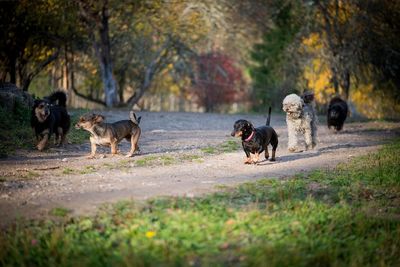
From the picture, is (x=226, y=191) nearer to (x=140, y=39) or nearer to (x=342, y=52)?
(x=342, y=52)

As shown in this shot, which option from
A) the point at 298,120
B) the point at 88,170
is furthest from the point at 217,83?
the point at 88,170

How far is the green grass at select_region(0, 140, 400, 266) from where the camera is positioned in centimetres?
617

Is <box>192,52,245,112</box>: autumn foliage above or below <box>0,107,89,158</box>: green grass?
above

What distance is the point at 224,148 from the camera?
14.4m

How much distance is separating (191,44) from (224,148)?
19.1 metres

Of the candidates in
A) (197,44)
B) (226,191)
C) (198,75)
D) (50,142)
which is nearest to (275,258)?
(226,191)

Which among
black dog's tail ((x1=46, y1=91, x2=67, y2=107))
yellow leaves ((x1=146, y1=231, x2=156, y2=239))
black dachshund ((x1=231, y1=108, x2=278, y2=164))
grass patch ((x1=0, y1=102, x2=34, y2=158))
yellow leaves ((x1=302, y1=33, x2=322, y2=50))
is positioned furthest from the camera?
yellow leaves ((x1=302, y1=33, x2=322, y2=50))

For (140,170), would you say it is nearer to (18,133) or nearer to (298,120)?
(298,120)

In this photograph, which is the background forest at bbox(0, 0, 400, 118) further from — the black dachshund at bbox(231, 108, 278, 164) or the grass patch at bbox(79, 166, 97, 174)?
the black dachshund at bbox(231, 108, 278, 164)

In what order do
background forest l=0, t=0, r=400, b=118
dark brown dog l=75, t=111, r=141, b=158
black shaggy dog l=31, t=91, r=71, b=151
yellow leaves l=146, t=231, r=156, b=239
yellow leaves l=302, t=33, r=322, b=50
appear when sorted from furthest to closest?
yellow leaves l=302, t=33, r=322, b=50, background forest l=0, t=0, r=400, b=118, black shaggy dog l=31, t=91, r=71, b=151, dark brown dog l=75, t=111, r=141, b=158, yellow leaves l=146, t=231, r=156, b=239

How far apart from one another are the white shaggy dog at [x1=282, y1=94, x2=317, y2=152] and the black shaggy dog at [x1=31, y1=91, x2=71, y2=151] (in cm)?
511

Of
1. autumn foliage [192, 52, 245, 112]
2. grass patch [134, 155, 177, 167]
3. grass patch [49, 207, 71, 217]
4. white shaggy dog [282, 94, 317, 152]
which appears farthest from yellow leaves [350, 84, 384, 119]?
grass patch [49, 207, 71, 217]

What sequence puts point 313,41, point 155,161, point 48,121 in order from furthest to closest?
point 313,41 < point 48,121 < point 155,161

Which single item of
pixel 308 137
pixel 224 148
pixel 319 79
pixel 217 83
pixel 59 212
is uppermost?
pixel 217 83
